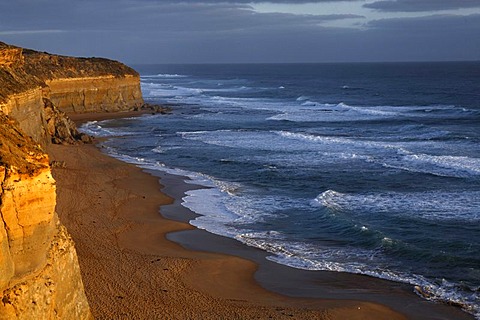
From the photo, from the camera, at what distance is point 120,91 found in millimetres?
69125

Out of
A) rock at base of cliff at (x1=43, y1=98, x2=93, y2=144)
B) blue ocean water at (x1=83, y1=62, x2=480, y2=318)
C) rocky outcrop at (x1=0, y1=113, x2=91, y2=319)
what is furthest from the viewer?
rock at base of cliff at (x1=43, y1=98, x2=93, y2=144)

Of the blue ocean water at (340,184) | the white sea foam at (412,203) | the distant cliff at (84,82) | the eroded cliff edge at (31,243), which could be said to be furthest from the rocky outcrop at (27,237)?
the distant cliff at (84,82)

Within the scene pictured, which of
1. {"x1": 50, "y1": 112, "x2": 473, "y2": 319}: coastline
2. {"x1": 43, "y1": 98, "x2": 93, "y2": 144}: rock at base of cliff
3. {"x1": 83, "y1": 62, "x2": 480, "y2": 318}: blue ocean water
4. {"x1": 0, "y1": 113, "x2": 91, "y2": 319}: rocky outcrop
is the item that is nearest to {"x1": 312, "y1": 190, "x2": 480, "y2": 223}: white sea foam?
{"x1": 83, "y1": 62, "x2": 480, "y2": 318}: blue ocean water

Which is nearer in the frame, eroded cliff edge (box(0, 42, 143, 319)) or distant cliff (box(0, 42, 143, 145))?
eroded cliff edge (box(0, 42, 143, 319))

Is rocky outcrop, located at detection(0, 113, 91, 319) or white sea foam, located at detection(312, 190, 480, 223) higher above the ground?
rocky outcrop, located at detection(0, 113, 91, 319)

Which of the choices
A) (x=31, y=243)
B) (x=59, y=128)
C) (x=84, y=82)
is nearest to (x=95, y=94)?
(x=84, y=82)

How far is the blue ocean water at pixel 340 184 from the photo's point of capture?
19938mm

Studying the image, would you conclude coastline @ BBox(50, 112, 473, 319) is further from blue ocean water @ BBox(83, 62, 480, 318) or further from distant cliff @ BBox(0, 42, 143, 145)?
distant cliff @ BBox(0, 42, 143, 145)

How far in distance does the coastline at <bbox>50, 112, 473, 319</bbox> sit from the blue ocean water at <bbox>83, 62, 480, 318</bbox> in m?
0.87

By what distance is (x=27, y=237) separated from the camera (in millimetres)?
10055

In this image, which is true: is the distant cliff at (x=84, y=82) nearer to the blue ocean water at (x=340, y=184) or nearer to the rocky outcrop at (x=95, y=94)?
the rocky outcrop at (x=95, y=94)

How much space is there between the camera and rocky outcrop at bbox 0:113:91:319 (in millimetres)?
9641

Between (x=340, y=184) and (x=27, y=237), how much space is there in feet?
71.0

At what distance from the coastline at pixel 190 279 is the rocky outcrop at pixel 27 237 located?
13.5 feet
